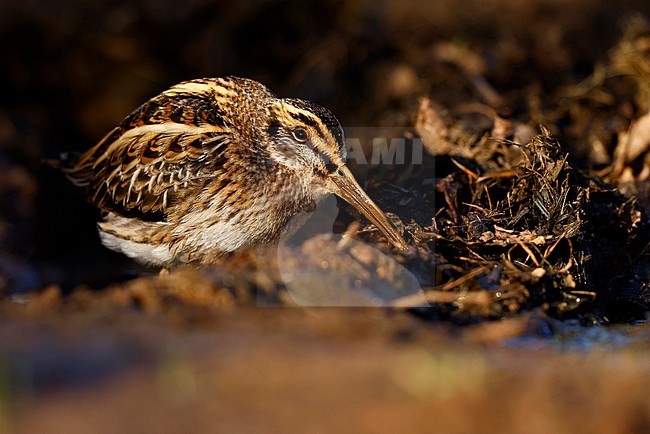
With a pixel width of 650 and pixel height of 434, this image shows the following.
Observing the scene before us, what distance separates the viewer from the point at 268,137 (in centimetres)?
666

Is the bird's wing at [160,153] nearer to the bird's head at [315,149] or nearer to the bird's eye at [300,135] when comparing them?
the bird's head at [315,149]

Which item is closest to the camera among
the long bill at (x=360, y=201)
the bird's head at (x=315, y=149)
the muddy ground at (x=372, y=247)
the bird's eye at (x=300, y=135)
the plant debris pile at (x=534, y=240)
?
the muddy ground at (x=372, y=247)

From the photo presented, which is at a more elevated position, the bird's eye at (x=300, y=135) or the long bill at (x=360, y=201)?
the bird's eye at (x=300, y=135)

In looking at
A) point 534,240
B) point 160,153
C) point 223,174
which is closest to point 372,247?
point 534,240

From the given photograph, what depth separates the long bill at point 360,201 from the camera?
19.9 ft

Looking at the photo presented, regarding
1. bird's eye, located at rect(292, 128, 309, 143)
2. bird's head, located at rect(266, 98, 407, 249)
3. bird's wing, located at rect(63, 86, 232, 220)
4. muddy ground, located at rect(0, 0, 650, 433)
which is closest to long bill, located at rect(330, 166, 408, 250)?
bird's head, located at rect(266, 98, 407, 249)

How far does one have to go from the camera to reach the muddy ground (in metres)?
4.00

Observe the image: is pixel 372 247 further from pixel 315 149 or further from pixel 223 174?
pixel 223 174

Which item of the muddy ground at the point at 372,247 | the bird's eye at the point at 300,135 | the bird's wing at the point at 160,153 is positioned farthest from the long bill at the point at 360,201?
the bird's wing at the point at 160,153

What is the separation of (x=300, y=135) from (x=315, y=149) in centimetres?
17

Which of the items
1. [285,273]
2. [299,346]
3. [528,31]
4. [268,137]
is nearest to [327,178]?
[268,137]

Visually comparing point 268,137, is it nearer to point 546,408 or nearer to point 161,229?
point 161,229

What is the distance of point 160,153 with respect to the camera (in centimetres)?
662

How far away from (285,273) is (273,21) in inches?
216
